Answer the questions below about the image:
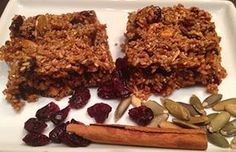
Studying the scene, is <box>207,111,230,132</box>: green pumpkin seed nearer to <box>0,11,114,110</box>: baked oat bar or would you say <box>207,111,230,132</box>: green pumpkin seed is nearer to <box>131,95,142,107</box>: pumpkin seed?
<box>131,95,142,107</box>: pumpkin seed

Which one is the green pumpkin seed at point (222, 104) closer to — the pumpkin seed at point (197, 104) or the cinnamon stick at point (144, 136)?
the pumpkin seed at point (197, 104)

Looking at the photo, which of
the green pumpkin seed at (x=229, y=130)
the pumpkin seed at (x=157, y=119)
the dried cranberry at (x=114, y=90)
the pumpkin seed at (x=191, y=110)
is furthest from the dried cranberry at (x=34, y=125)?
the green pumpkin seed at (x=229, y=130)

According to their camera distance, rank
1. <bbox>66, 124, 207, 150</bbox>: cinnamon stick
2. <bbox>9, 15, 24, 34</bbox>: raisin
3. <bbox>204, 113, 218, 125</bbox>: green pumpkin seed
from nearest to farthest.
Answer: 1. <bbox>66, 124, 207, 150</bbox>: cinnamon stick
2. <bbox>204, 113, 218, 125</bbox>: green pumpkin seed
3. <bbox>9, 15, 24, 34</bbox>: raisin

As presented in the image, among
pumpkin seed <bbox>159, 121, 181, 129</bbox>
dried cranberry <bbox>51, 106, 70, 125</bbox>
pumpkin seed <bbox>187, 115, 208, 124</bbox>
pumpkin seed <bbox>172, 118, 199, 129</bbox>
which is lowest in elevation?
dried cranberry <bbox>51, 106, 70, 125</bbox>

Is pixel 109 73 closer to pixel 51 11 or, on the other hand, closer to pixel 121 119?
pixel 121 119

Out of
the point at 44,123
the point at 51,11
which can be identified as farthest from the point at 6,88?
the point at 51,11

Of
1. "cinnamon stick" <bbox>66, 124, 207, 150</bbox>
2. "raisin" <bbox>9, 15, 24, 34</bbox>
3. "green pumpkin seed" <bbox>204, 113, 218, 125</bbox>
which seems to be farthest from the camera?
"raisin" <bbox>9, 15, 24, 34</bbox>

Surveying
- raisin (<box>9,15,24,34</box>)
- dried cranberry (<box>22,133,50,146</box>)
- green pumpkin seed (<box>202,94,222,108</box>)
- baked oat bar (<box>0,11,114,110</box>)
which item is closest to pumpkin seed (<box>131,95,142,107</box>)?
baked oat bar (<box>0,11,114,110</box>)
